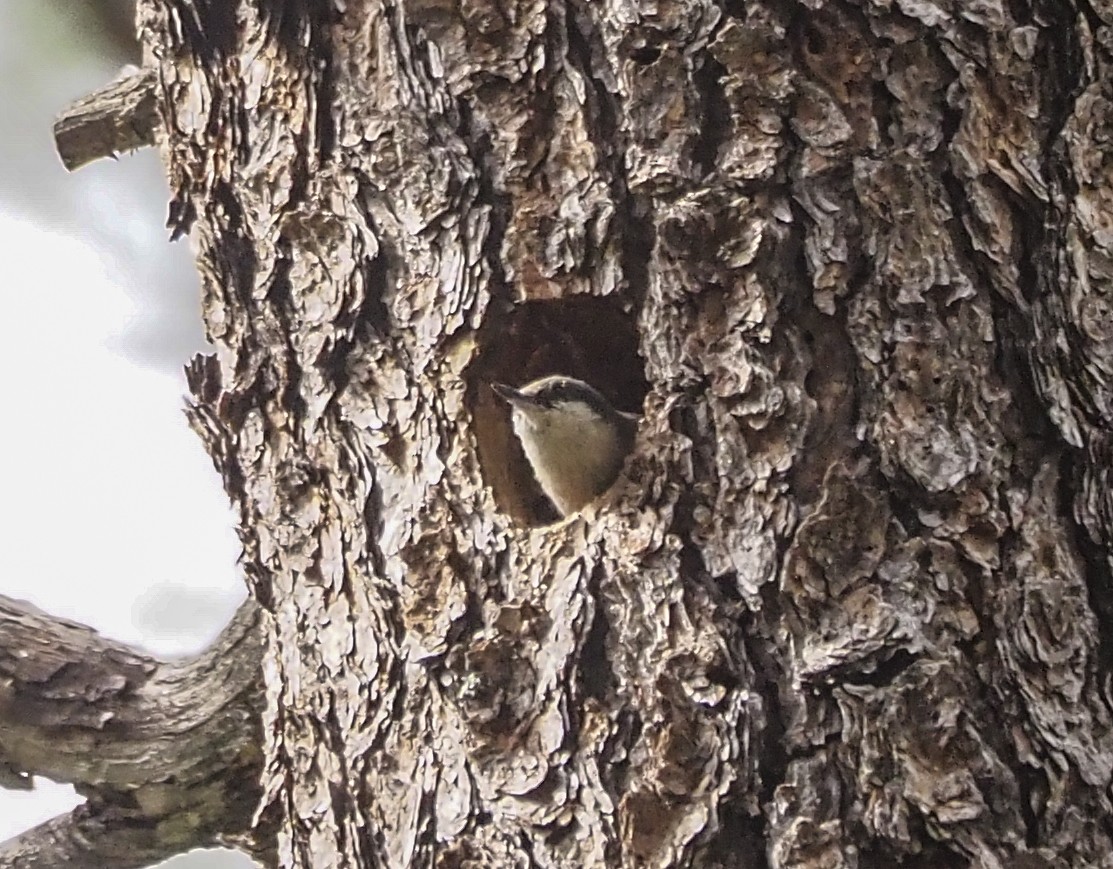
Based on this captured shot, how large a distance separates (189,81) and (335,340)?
1.14 ft

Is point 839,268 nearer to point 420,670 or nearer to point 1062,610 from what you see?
point 1062,610

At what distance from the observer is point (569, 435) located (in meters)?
1.25

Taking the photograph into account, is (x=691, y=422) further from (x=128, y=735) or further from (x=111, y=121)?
(x=111, y=121)

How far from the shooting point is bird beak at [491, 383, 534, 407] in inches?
45.3

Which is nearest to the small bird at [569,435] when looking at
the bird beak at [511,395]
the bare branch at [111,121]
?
the bird beak at [511,395]

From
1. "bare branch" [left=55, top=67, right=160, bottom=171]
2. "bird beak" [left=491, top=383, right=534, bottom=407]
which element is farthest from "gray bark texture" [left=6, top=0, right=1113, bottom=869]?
"bare branch" [left=55, top=67, right=160, bottom=171]

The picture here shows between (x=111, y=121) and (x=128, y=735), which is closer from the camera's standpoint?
(x=128, y=735)

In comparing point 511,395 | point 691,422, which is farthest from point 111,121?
point 691,422

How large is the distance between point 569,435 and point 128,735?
65 cm

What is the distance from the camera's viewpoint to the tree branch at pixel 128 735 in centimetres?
133

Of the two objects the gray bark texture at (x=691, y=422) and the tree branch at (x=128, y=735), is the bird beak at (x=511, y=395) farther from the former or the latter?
the tree branch at (x=128, y=735)

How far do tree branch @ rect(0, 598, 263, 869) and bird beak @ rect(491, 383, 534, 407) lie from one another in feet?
1.43

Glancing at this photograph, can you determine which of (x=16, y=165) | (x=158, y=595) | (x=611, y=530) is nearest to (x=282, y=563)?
(x=611, y=530)

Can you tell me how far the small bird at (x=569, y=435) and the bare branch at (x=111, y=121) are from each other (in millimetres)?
699
